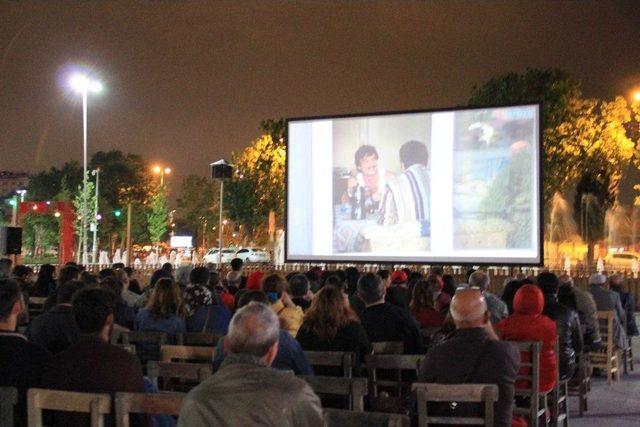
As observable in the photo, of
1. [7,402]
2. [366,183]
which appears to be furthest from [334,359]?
[366,183]

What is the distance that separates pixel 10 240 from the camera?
19.1 metres

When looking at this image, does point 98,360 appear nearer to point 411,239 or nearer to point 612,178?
point 411,239

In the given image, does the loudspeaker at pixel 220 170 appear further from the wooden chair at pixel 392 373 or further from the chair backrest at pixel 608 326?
the wooden chair at pixel 392 373

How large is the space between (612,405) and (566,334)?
1653 mm

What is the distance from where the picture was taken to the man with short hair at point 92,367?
11.8 feet

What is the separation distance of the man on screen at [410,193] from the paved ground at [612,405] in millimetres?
5026

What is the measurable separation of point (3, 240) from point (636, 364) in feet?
47.1

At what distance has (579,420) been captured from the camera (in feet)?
24.1

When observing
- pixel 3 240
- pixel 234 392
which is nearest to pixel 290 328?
pixel 234 392

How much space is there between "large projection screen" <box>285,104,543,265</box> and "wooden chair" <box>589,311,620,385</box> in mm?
3806

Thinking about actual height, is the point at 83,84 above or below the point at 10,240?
above

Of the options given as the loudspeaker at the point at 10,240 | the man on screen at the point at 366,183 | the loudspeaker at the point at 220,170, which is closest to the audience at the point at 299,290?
the man on screen at the point at 366,183

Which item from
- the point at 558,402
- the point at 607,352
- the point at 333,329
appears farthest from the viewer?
the point at 607,352

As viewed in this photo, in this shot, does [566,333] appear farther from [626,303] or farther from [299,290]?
[626,303]
